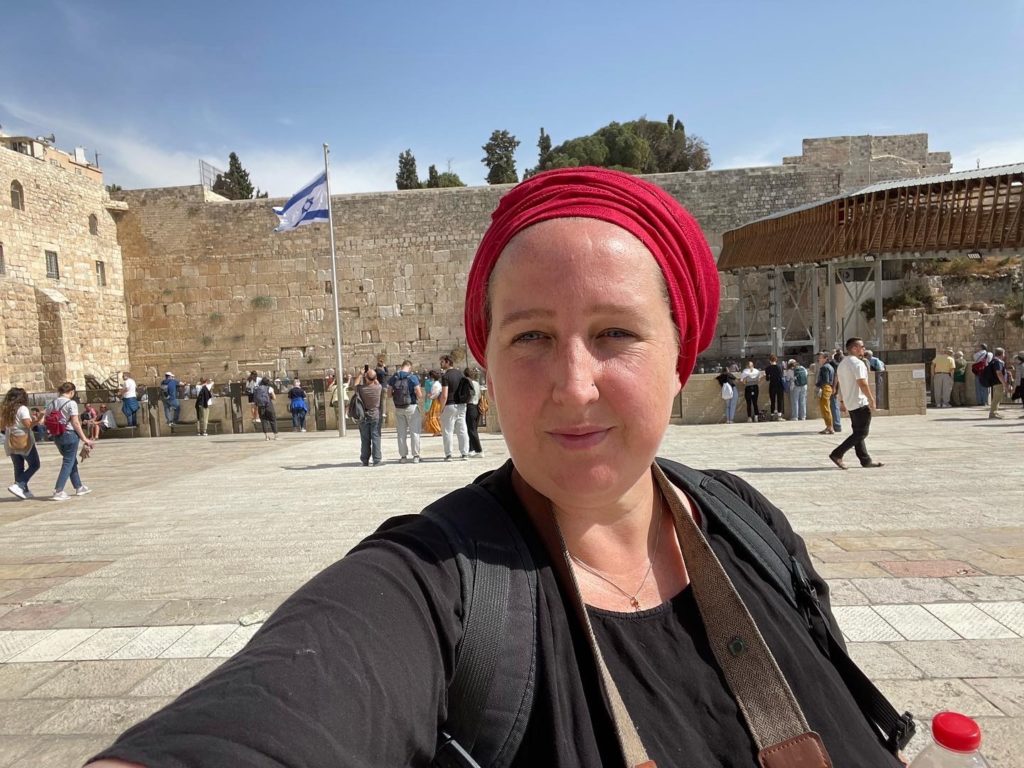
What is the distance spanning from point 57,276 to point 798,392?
2134 centimetres

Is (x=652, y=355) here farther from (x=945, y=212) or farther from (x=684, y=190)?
(x=684, y=190)

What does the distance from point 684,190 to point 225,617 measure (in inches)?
872

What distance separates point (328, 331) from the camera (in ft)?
76.3

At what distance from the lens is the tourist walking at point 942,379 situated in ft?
47.6

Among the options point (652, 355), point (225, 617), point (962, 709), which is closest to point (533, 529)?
point (652, 355)

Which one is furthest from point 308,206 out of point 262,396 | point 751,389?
point 751,389

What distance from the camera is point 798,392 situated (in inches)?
522

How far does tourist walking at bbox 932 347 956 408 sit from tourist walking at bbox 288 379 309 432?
1422 cm

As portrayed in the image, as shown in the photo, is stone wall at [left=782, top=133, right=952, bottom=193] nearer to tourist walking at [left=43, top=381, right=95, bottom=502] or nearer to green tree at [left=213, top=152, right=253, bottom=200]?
tourist walking at [left=43, top=381, right=95, bottom=502]

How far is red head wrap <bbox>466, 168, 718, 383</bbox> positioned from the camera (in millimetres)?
1042

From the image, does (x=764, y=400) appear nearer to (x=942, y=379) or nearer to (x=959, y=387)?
(x=942, y=379)

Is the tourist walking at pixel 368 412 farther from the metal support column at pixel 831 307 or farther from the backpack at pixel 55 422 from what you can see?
the metal support column at pixel 831 307

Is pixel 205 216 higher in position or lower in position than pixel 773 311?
higher

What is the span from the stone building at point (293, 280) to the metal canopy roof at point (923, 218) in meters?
7.04
